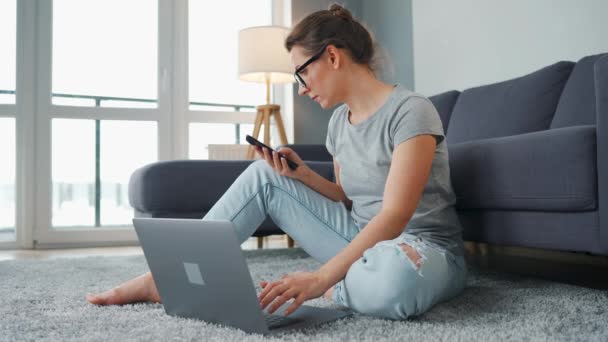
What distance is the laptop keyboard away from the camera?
104 cm

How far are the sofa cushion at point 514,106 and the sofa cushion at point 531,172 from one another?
0.56 meters

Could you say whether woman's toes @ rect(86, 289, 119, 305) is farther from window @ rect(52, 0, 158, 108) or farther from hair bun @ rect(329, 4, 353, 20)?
window @ rect(52, 0, 158, 108)

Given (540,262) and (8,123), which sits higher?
(8,123)

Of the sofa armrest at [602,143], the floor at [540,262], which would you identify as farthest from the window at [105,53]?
the sofa armrest at [602,143]

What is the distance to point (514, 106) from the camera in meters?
2.25

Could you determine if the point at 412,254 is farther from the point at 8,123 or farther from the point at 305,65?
the point at 8,123

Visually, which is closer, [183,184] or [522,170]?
[522,170]

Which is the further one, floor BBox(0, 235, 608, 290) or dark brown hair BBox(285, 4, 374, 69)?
floor BBox(0, 235, 608, 290)

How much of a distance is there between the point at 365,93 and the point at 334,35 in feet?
0.50

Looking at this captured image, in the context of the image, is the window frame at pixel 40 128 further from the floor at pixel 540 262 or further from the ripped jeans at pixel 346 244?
the ripped jeans at pixel 346 244

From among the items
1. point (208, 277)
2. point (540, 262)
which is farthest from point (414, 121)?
point (540, 262)

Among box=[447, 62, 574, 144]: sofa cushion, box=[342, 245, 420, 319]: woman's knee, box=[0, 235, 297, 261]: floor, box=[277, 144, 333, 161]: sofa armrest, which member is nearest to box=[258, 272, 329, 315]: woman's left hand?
box=[342, 245, 420, 319]: woman's knee

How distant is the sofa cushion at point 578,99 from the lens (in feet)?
6.35

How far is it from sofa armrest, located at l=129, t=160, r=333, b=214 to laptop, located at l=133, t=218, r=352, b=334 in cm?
115
